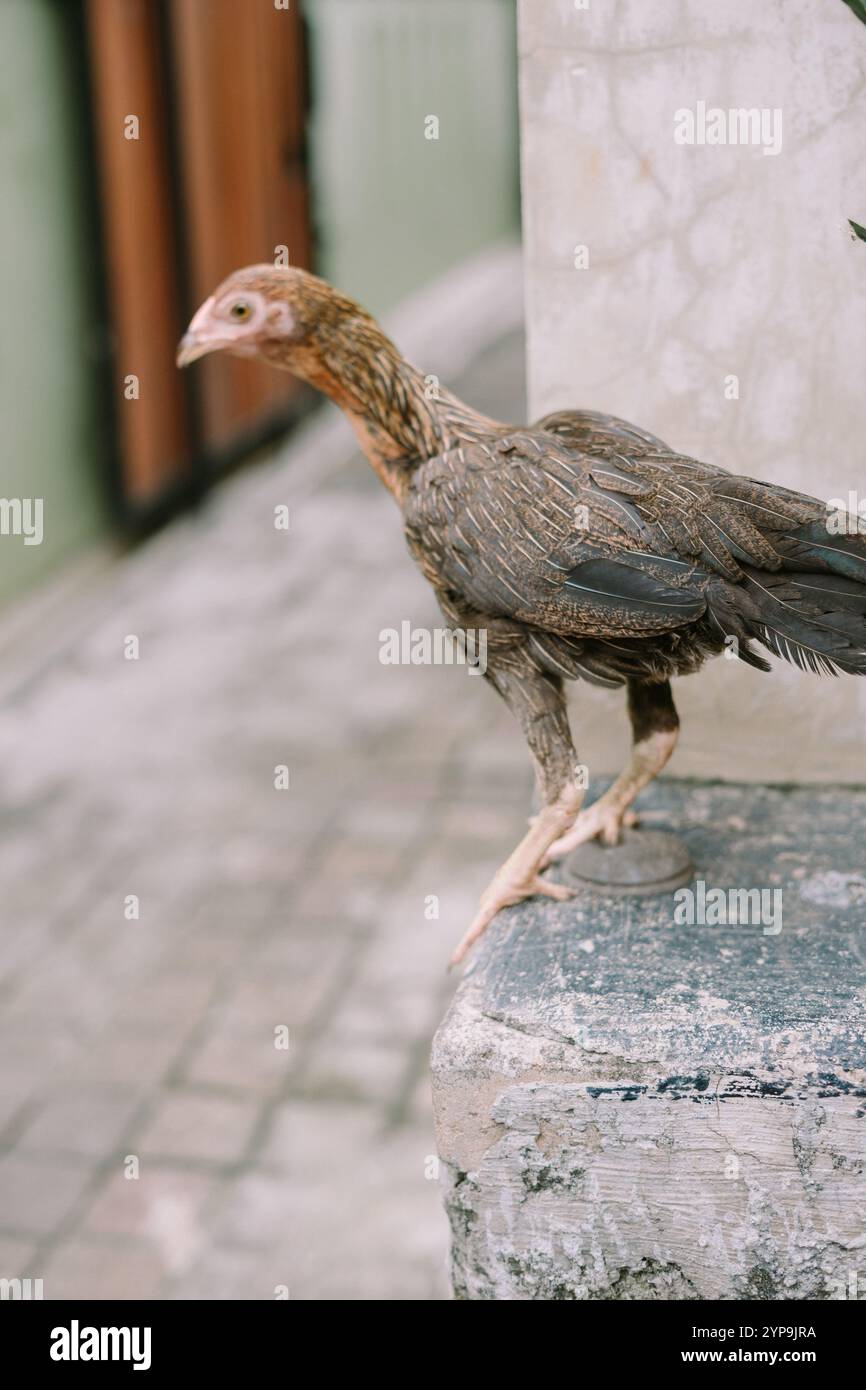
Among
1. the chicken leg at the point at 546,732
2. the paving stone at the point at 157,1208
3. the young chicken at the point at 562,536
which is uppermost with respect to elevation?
the young chicken at the point at 562,536

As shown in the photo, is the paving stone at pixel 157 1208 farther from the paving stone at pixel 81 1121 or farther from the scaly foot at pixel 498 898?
the scaly foot at pixel 498 898

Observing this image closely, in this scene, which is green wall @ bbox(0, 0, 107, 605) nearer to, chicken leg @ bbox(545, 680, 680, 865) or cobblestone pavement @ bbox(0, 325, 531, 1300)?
cobblestone pavement @ bbox(0, 325, 531, 1300)

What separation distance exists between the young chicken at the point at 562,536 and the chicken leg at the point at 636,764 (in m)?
0.08

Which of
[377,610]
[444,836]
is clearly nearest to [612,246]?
[444,836]

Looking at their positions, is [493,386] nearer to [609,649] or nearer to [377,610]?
[377,610]

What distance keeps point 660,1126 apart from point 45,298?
5147 mm

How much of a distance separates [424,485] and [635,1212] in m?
1.10

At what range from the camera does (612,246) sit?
8.87 feet

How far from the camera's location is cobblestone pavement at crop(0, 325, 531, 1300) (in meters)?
3.50

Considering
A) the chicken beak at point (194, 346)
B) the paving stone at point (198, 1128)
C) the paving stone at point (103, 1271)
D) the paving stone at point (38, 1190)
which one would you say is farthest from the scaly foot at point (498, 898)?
the paving stone at point (38, 1190)

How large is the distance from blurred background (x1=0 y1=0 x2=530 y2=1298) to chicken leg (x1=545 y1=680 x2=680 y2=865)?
1212 millimetres

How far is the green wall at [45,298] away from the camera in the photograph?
612 centimetres

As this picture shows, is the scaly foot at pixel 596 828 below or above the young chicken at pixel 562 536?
below

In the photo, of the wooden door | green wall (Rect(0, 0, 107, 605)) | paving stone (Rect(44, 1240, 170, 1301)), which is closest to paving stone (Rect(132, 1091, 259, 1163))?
paving stone (Rect(44, 1240, 170, 1301))
